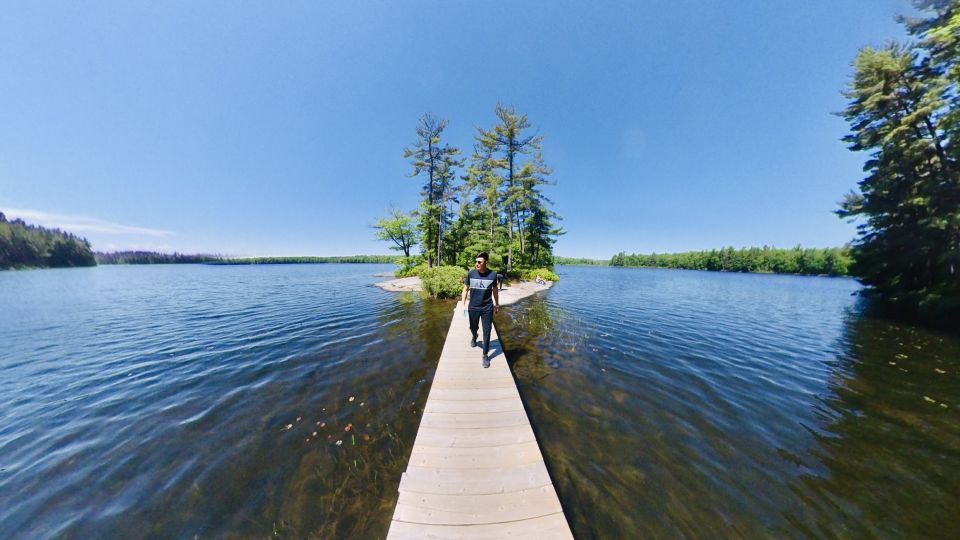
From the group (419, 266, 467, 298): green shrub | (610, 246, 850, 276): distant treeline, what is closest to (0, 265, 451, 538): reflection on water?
(419, 266, 467, 298): green shrub

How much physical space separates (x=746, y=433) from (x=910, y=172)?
24114mm

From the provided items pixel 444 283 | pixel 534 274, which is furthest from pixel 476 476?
pixel 534 274

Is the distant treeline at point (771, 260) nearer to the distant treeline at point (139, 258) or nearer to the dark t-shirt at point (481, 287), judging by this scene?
the dark t-shirt at point (481, 287)

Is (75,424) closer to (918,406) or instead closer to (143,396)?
(143,396)

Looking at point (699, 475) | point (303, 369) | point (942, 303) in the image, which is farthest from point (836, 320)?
point (303, 369)

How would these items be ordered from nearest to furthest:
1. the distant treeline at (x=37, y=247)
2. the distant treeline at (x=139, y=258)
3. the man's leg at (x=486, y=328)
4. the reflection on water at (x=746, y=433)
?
1. the reflection on water at (x=746, y=433)
2. the man's leg at (x=486, y=328)
3. the distant treeline at (x=37, y=247)
4. the distant treeline at (x=139, y=258)

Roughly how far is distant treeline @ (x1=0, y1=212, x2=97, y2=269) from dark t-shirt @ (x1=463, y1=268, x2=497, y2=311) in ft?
428

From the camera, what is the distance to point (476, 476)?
3.28 m

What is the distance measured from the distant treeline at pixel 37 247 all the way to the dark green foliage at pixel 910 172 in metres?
148

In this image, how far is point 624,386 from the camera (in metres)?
6.38

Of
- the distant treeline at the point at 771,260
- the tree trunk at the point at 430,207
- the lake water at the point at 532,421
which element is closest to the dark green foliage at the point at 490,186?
the tree trunk at the point at 430,207

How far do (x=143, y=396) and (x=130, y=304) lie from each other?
61.7 ft

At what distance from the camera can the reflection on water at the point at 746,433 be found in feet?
11.0

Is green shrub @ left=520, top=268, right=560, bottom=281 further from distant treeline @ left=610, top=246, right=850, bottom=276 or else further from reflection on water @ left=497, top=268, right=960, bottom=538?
distant treeline @ left=610, top=246, right=850, bottom=276
